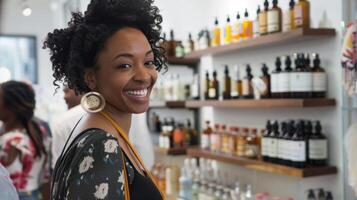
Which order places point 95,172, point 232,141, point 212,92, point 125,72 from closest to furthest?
point 95,172
point 125,72
point 232,141
point 212,92

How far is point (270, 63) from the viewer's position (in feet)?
7.92

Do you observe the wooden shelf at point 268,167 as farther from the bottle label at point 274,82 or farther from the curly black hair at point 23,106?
the curly black hair at point 23,106

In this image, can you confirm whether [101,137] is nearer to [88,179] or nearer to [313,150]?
[88,179]

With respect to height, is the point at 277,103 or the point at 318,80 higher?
the point at 318,80

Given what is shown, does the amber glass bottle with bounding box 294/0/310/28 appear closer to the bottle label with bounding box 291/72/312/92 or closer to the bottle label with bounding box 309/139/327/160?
the bottle label with bounding box 291/72/312/92

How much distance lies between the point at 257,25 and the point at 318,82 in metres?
0.49

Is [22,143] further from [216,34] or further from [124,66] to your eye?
[124,66]

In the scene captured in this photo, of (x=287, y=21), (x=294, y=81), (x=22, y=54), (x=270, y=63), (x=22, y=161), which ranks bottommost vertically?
(x=22, y=161)

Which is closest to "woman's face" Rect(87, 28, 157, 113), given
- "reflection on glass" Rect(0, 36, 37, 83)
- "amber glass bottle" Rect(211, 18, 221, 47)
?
"amber glass bottle" Rect(211, 18, 221, 47)

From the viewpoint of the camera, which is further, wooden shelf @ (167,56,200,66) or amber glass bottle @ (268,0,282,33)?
wooden shelf @ (167,56,200,66)

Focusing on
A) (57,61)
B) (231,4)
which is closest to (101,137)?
(57,61)

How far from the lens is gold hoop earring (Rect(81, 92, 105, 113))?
103 cm

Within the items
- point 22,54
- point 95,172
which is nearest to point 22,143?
point 95,172

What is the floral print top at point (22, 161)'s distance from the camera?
2.57 meters
